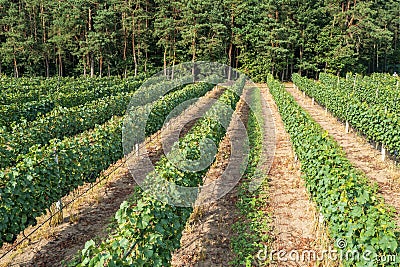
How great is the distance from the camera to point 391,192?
9133mm

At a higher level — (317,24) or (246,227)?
(317,24)

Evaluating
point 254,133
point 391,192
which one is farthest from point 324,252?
point 254,133

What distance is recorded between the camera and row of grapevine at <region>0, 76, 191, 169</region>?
909cm

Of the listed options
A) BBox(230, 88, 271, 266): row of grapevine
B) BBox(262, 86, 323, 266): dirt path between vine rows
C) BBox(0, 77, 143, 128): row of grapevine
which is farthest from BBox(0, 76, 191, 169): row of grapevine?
BBox(262, 86, 323, 266): dirt path between vine rows

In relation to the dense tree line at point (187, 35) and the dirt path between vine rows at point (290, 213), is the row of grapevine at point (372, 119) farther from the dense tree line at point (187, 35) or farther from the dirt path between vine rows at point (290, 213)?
the dense tree line at point (187, 35)

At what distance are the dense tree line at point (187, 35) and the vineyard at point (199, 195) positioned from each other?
28967 mm

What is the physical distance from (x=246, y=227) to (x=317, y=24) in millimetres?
45668

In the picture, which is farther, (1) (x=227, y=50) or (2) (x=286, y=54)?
(1) (x=227, y=50)

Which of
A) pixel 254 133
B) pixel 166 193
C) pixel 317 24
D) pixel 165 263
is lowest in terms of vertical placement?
pixel 254 133

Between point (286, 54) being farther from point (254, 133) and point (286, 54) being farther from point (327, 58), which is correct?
point (254, 133)

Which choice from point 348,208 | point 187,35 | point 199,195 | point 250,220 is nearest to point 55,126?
point 199,195

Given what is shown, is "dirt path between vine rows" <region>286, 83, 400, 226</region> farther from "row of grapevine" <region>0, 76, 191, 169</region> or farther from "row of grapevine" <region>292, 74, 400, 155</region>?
"row of grapevine" <region>0, 76, 191, 169</region>

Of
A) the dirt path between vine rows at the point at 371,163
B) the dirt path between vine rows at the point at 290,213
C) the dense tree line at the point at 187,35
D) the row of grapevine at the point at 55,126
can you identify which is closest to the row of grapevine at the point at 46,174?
the row of grapevine at the point at 55,126

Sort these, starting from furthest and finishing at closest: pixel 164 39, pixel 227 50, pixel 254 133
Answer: pixel 227 50 → pixel 164 39 → pixel 254 133
